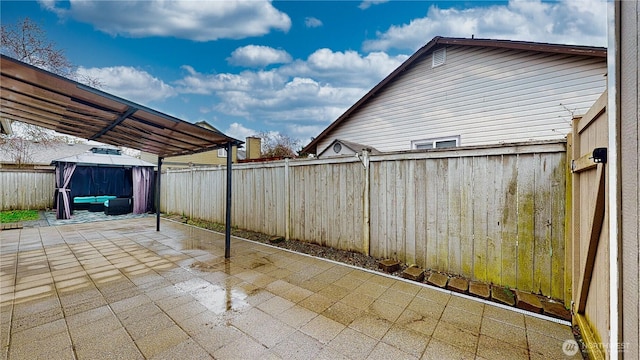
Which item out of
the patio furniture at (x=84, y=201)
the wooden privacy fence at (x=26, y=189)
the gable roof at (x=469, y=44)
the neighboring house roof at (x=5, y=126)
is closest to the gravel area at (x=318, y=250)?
the neighboring house roof at (x=5, y=126)

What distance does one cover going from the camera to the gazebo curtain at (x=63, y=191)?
8344mm

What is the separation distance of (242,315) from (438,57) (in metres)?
7.30

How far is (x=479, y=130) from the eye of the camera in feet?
19.0

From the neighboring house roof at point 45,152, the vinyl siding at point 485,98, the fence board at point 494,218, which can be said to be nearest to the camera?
the fence board at point 494,218

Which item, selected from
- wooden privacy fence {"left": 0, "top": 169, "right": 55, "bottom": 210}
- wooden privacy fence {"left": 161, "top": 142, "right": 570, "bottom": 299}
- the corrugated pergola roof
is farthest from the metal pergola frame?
wooden privacy fence {"left": 0, "top": 169, "right": 55, "bottom": 210}

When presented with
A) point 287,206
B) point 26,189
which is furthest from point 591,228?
point 26,189

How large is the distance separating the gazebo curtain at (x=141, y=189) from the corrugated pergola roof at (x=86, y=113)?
5.77 m

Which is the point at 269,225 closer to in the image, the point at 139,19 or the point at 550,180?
the point at 550,180

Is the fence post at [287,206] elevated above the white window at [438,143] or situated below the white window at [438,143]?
below

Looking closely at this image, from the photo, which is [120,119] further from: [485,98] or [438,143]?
[485,98]

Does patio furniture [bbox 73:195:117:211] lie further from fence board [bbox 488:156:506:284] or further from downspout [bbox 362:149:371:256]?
fence board [bbox 488:156:506:284]

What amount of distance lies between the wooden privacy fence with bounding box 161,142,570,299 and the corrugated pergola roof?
1.92 metres

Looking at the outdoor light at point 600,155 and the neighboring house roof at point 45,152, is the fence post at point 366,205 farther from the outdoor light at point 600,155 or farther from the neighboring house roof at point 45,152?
the neighboring house roof at point 45,152

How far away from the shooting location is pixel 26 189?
10078mm
